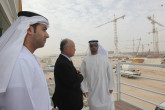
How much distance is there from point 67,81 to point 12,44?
89cm

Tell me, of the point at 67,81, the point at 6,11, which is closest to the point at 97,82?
the point at 67,81

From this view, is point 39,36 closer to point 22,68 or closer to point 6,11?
point 22,68

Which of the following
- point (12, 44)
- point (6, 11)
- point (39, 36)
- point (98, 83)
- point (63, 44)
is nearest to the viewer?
point (12, 44)

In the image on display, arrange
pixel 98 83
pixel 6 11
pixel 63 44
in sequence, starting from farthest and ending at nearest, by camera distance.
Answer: pixel 98 83
pixel 6 11
pixel 63 44

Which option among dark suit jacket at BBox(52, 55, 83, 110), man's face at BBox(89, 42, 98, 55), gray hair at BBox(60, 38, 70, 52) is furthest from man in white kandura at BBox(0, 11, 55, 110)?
man's face at BBox(89, 42, 98, 55)

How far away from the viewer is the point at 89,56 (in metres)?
2.40

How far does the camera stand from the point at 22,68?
0.71 m

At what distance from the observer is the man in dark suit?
155cm

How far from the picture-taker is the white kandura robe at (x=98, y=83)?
217 centimetres

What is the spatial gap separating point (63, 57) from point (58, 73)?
23 cm

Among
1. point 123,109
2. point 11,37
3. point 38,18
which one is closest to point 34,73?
point 11,37

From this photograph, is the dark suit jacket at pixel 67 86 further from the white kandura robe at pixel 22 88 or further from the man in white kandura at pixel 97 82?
the white kandura robe at pixel 22 88

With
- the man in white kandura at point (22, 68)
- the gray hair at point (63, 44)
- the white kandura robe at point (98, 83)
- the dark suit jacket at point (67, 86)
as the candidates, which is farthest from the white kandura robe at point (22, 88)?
the white kandura robe at point (98, 83)

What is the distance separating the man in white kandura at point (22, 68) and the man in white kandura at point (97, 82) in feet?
4.63
